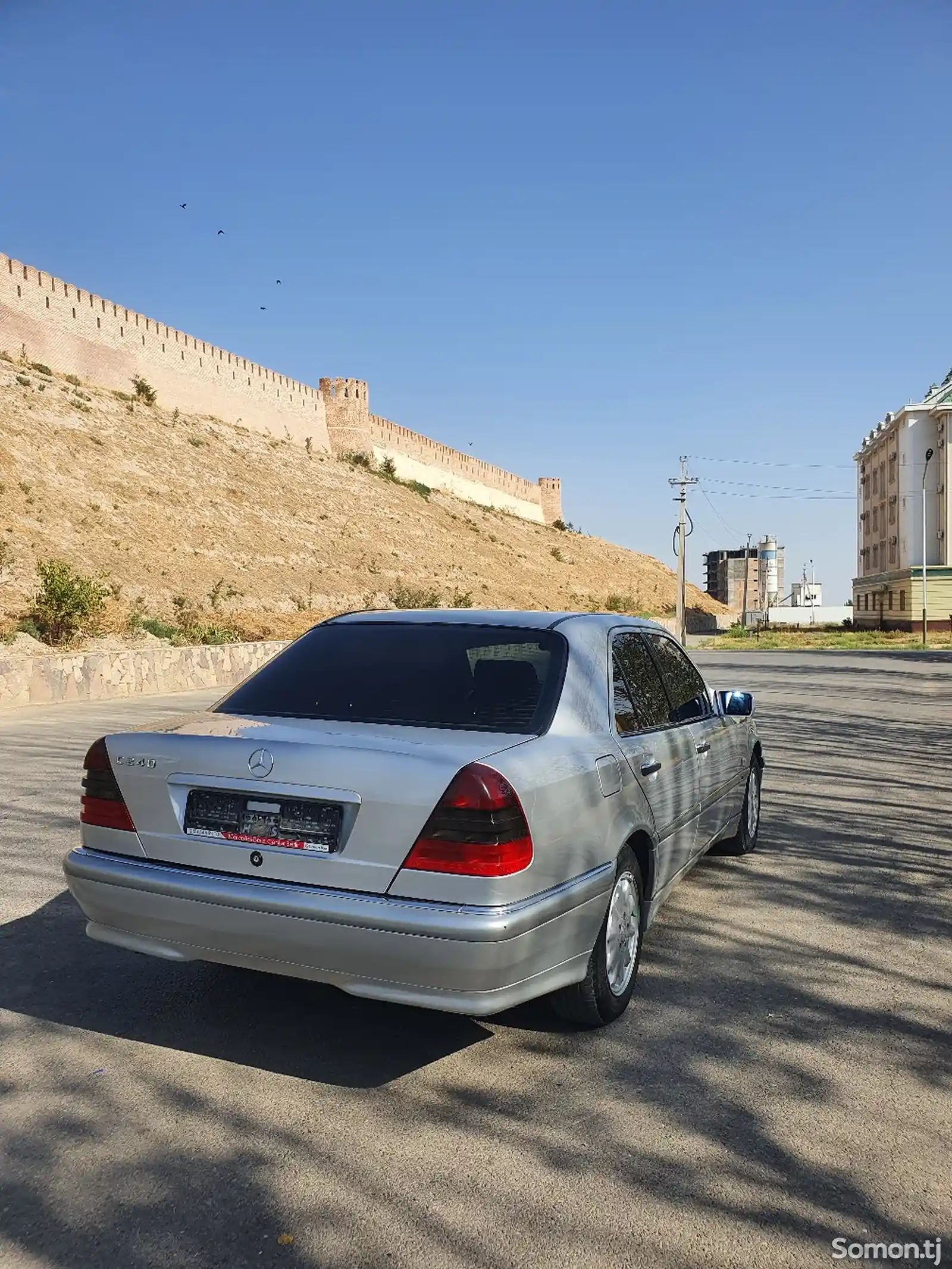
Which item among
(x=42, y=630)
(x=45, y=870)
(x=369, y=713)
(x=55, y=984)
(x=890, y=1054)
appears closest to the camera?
(x=890, y=1054)

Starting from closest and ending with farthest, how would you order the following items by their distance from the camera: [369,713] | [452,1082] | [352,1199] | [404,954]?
1. [352,1199]
2. [404,954]
3. [452,1082]
4. [369,713]

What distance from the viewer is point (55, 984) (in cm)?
425

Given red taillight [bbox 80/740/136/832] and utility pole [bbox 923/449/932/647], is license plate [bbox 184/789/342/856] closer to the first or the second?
red taillight [bbox 80/740/136/832]

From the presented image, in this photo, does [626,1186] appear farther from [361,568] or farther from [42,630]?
[361,568]

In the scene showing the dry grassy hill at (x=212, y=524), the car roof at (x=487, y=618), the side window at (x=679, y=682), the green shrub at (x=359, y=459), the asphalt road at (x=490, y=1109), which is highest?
the green shrub at (x=359, y=459)

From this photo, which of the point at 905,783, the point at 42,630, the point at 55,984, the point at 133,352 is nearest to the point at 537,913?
the point at 55,984

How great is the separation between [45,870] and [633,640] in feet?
12.4

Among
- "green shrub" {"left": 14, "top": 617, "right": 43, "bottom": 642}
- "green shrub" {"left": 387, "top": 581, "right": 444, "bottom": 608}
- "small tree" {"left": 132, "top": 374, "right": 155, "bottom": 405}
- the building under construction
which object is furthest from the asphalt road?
the building under construction

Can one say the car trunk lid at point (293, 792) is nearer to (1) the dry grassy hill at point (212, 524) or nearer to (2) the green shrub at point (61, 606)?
(2) the green shrub at point (61, 606)

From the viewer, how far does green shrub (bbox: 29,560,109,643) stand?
22062 millimetres

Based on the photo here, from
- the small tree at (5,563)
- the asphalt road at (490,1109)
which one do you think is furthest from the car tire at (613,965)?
the small tree at (5,563)

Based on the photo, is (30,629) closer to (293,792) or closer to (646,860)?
(646,860)

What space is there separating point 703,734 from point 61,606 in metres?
19.7

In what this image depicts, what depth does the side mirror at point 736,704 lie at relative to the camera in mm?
5863
